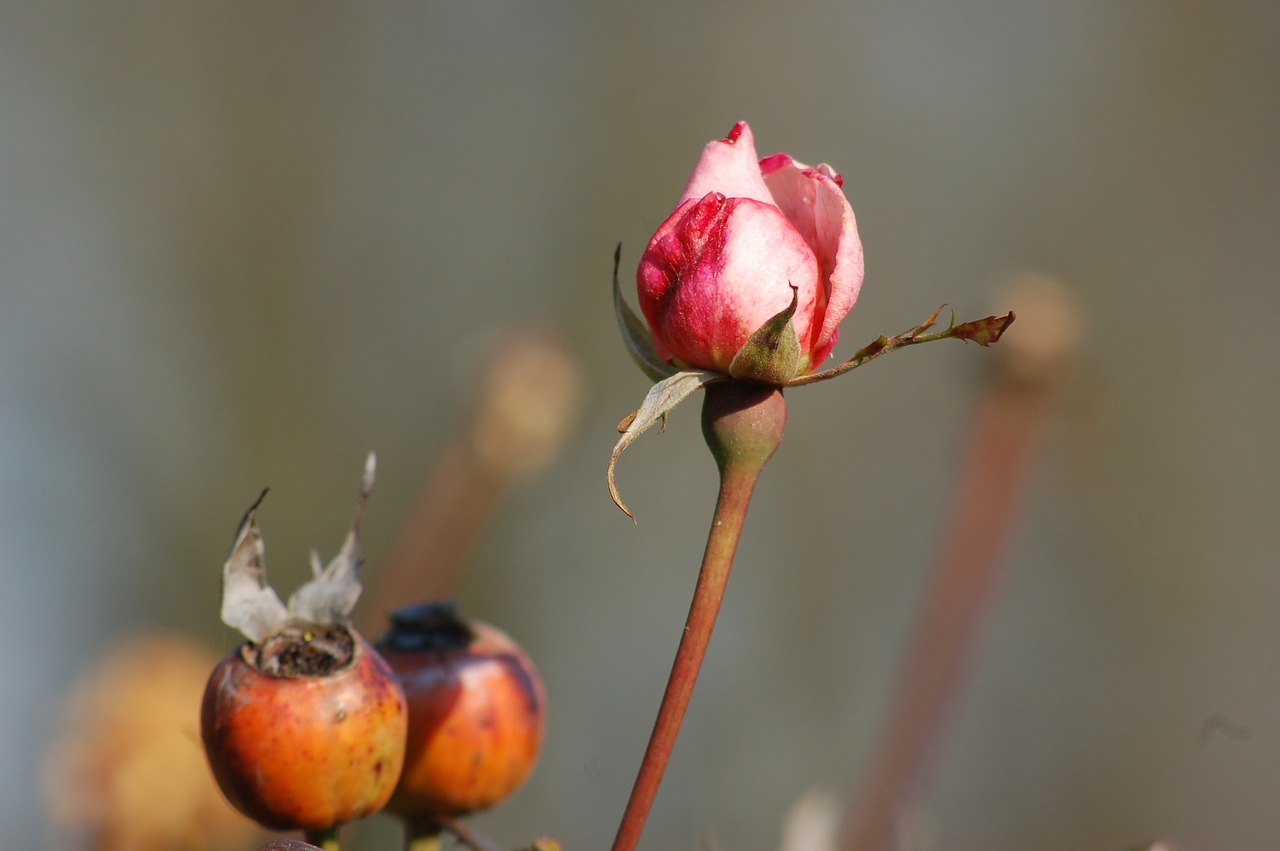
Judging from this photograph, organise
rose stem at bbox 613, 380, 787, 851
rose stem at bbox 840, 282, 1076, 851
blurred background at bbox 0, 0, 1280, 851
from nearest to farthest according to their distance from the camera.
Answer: rose stem at bbox 613, 380, 787, 851, rose stem at bbox 840, 282, 1076, 851, blurred background at bbox 0, 0, 1280, 851

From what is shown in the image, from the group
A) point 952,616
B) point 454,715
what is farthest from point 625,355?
point 454,715

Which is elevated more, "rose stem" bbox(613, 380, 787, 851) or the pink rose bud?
the pink rose bud

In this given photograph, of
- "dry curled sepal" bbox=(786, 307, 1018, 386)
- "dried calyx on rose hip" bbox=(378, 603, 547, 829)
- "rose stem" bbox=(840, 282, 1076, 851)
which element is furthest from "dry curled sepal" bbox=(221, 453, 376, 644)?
"rose stem" bbox=(840, 282, 1076, 851)

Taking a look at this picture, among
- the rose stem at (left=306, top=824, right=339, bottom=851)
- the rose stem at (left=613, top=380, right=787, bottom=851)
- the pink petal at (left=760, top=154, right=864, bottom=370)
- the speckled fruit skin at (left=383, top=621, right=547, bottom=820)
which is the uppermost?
the pink petal at (left=760, top=154, right=864, bottom=370)

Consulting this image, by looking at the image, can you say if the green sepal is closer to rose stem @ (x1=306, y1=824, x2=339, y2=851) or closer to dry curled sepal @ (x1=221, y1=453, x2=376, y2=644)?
dry curled sepal @ (x1=221, y1=453, x2=376, y2=644)

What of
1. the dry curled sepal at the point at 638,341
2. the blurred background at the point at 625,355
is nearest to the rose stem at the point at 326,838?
the dry curled sepal at the point at 638,341

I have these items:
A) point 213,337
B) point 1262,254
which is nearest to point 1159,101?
point 1262,254

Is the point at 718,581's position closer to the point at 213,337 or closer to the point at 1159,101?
the point at 213,337
